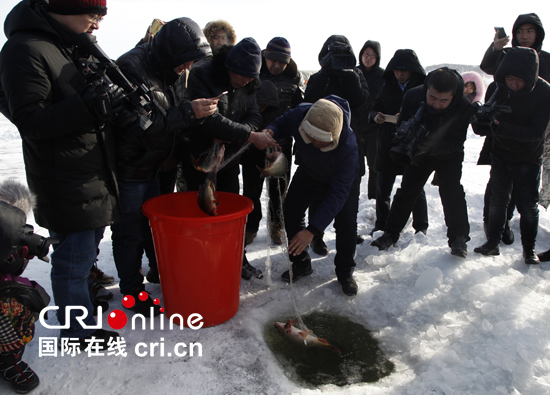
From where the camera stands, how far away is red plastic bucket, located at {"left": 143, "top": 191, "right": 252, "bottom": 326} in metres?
2.24

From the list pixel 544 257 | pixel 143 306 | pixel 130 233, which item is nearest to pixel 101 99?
pixel 130 233

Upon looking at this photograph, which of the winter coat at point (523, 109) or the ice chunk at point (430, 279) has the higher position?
the winter coat at point (523, 109)

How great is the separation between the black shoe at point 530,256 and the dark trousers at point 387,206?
924 millimetres

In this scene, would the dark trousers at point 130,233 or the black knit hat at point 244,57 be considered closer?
the dark trousers at point 130,233

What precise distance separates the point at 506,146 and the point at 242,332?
111 inches

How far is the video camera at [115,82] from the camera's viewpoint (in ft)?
5.81

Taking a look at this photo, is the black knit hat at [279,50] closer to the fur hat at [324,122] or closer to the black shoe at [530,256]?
the fur hat at [324,122]

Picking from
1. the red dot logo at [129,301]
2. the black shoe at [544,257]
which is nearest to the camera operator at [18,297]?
the red dot logo at [129,301]

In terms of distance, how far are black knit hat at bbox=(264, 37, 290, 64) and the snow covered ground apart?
1.89 meters

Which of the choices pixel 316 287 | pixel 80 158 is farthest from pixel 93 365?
pixel 316 287

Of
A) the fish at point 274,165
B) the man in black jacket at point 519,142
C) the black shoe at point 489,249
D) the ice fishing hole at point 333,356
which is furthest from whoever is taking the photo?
the black shoe at point 489,249

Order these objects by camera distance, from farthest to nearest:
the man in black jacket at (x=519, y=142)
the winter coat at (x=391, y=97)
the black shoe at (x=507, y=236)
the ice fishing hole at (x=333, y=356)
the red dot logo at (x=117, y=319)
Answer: the black shoe at (x=507, y=236) → the winter coat at (x=391, y=97) → the man in black jacket at (x=519, y=142) → the red dot logo at (x=117, y=319) → the ice fishing hole at (x=333, y=356)

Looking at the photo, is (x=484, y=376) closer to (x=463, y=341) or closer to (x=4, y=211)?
(x=463, y=341)

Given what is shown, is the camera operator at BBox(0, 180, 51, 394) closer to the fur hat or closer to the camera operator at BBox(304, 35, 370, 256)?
the fur hat
